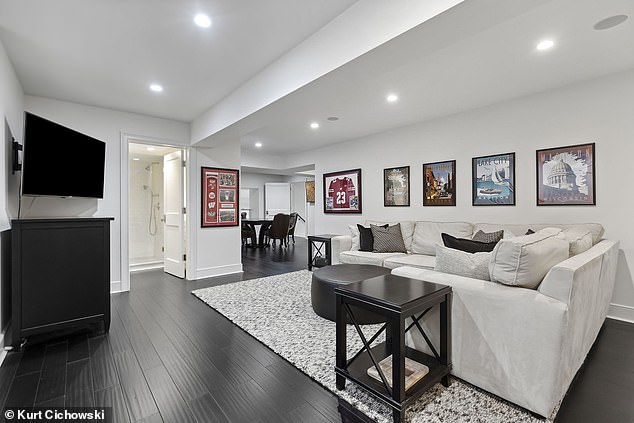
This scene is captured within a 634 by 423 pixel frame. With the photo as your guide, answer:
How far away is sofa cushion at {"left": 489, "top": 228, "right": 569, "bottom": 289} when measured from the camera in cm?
171

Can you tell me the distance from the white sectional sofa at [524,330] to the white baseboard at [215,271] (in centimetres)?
374

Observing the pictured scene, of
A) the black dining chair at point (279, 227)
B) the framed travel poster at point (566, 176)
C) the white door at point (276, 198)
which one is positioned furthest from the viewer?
the white door at point (276, 198)

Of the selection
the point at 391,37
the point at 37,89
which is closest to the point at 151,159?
the point at 37,89

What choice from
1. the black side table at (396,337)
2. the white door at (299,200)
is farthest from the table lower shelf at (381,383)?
the white door at (299,200)

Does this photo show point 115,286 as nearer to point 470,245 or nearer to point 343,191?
point 343,191

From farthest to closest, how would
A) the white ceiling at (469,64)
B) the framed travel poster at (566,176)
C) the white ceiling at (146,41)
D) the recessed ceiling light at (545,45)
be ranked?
the framed travel poster at (566,176)
the recessed ceiling light at (545,45)
the white ceiling at (146,41)
the white ceiling at (469,64)

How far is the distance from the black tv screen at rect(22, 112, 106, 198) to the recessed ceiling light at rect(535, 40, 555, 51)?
4.29m

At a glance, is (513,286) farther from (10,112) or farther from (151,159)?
(151,159)

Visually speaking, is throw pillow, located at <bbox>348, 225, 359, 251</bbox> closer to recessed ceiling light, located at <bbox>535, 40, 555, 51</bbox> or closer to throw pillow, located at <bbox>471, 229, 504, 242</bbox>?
throw pillow, located at <bbox>471, 229, 504, 242</bbox>

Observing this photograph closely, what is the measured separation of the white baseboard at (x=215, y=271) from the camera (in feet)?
16.1

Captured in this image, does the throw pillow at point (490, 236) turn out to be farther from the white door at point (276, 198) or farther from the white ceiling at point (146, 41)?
the white door at point (276, 198)

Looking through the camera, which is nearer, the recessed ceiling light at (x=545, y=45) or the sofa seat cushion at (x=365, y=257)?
the recessed ceiling light at (x=545, y=45)

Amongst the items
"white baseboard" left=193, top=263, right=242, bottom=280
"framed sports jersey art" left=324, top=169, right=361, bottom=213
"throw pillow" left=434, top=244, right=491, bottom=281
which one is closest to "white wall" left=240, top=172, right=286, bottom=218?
"framed sports jersey art" left=324, top=169, right=361, bottom=213

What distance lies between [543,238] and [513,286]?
1.59 ft
